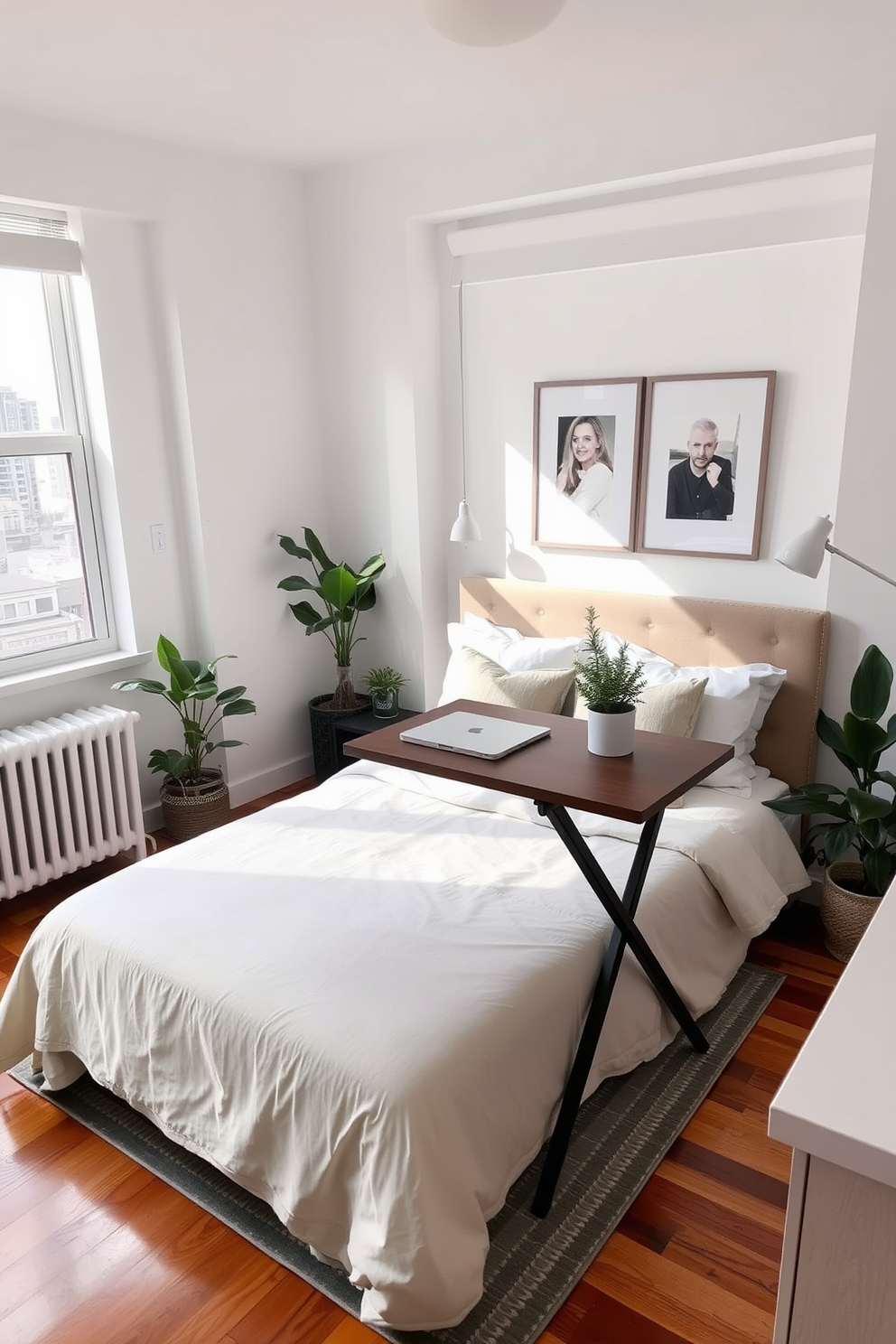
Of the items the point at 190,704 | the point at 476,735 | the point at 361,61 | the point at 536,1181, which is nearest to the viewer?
the point at 536,1181

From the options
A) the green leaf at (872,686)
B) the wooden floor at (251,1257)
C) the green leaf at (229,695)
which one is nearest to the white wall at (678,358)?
the green leaf at (872,686)

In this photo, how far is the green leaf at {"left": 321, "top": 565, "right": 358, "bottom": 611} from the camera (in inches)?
157

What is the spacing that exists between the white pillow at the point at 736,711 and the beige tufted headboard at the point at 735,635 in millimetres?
76

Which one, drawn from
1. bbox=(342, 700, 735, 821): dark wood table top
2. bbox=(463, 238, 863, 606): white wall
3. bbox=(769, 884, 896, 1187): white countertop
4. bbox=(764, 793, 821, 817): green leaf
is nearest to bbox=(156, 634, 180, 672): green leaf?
bbox=(463, 238, 863, 606): white wall

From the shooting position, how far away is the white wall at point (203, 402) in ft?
11.5

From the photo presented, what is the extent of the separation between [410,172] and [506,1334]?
12.1 ft

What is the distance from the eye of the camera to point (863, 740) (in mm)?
2781

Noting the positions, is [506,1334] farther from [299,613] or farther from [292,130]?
[292,130]

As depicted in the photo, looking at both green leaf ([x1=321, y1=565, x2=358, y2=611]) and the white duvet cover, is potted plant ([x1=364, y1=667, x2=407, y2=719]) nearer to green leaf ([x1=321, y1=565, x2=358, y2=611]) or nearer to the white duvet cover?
green leaf ([x1=321, y1=565, x2=358, y2=611])

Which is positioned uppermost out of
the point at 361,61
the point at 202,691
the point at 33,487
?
the point at 361,61

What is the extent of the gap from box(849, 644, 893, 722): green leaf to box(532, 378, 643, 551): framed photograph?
1.07 metres

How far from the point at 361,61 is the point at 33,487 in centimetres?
190

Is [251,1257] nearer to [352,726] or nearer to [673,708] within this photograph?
[673,708]

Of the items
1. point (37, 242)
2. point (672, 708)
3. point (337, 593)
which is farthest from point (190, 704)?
point (672, 708)
